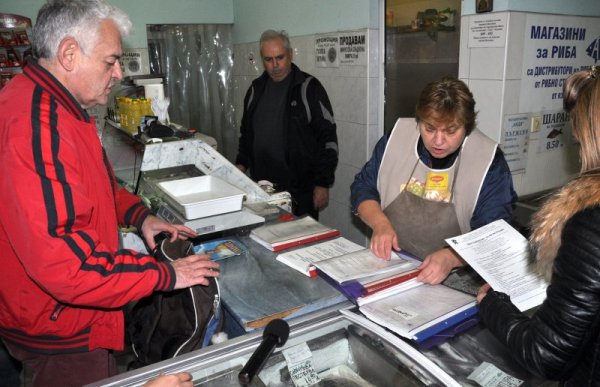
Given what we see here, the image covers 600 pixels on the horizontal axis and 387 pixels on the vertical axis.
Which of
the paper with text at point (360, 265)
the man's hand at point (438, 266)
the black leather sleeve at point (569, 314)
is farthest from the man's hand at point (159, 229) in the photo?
the black leather sleeve at point (569, 314)

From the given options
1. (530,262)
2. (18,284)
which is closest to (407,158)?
(530,262)

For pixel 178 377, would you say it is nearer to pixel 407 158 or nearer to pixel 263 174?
pixel 407 158

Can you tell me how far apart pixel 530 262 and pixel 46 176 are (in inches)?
57.6

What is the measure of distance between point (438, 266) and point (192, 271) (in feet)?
2.92

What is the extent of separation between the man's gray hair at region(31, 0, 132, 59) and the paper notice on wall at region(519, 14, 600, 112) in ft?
7.98

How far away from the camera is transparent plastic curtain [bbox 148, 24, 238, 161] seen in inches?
223

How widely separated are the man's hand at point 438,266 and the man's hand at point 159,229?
40.2 inches

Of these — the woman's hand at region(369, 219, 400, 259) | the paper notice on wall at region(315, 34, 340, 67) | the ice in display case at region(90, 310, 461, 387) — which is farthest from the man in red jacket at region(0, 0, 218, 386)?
the paper notice on wall at region(315, 34, 340, 67)

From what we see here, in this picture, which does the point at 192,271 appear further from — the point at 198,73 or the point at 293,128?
the point at 198,73

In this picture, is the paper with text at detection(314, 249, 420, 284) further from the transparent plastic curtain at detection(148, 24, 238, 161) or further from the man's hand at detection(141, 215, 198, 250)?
the transparent plastic curtain at detection(148, 24, 238, 161)

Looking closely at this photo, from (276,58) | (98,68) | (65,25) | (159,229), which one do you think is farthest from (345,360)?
(276,58)

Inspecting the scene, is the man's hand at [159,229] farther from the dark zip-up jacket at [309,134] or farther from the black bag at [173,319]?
the dark zip-up jacket at [309,134]

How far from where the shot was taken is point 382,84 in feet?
12.7

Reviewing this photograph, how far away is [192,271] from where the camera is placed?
61.9 inches
